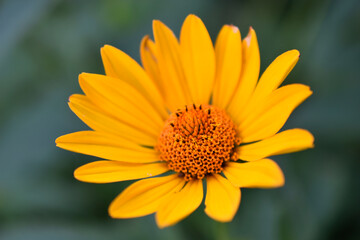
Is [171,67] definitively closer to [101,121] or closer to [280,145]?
[101,121]

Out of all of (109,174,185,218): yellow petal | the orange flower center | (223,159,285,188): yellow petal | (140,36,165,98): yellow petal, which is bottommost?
(223,159,285,188): yellow petal

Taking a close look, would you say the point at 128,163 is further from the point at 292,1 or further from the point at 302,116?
the point at 292,1

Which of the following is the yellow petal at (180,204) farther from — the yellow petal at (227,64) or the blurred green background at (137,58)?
the yellow petal at (227,64)

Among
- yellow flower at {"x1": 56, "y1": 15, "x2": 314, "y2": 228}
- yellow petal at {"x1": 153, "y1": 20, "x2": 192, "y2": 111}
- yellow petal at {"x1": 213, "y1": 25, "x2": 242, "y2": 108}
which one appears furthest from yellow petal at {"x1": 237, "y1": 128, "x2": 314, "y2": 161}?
yellow petal at {"x1": 153, "y1": 20, "x2": 192, "y2": 111}

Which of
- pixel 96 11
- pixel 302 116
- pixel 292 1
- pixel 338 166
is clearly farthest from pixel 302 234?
pixel 96 11

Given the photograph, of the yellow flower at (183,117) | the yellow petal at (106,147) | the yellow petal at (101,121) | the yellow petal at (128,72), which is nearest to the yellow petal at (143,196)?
the yellow flower at (183,117)

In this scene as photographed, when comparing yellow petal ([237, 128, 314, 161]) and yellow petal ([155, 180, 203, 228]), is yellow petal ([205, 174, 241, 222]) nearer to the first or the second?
yellow petal ([155, 180, 203, 228])

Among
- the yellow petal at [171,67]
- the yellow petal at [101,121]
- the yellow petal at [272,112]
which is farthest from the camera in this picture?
the yellow petal at [171,67]

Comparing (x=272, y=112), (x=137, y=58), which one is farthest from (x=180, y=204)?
(x=137, y=58)
